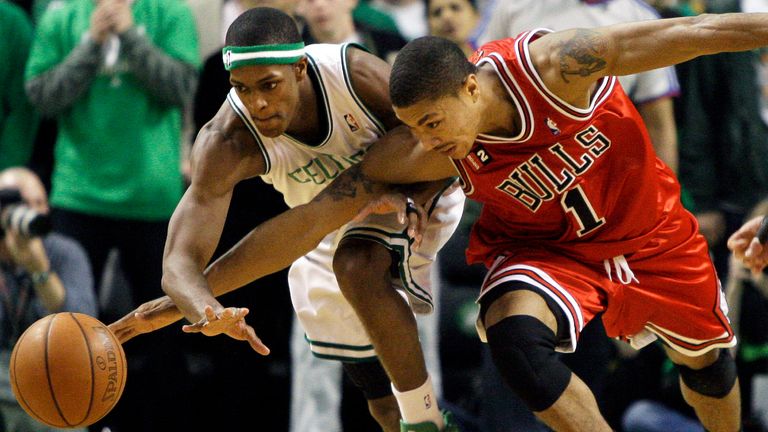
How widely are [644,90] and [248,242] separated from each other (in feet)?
6.96

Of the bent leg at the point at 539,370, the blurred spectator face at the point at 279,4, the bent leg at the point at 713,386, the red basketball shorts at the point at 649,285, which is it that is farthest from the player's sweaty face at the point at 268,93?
the blurred spectator face at the point at 279,4

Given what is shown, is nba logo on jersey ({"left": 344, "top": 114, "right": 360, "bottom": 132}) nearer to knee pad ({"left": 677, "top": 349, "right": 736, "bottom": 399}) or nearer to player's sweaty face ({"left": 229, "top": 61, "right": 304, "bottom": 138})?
player's sweaty face ({"left": 229, "top": 61, "right": 304, "bottom": 138})

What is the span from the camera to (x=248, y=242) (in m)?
5.06

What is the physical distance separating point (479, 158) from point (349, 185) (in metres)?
0.51

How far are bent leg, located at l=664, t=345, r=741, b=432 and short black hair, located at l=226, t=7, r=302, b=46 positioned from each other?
193 cm

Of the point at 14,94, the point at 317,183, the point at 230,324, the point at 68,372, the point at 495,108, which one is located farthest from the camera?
the point at 14,94

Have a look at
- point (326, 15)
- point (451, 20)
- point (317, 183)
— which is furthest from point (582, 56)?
point (451, 20)

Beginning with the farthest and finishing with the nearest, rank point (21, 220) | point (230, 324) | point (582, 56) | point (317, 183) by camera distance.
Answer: point (21, 220) → point (317, 183) → point (582, 56) → point (230, 324)

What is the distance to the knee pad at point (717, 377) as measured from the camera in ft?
17.4

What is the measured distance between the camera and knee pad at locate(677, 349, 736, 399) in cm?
530

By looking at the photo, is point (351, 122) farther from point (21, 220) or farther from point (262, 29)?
point (21, 220)

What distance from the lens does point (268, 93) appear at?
16.1 feet

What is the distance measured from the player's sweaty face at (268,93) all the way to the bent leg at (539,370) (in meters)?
1.07

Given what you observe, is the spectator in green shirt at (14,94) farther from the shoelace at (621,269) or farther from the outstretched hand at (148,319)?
the shoelace at (621,269)
